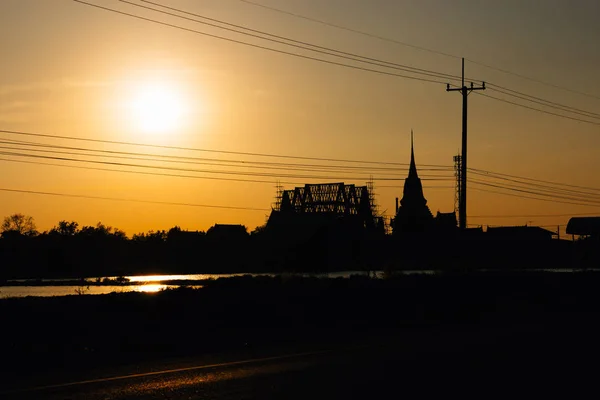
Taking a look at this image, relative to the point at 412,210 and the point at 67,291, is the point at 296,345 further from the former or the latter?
the point at 412,210

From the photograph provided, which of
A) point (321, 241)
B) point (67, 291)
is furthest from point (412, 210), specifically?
point (67, 291)

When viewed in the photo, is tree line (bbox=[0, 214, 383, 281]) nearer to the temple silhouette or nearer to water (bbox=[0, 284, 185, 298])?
the temple silhouette

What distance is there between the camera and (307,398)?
44.2ft

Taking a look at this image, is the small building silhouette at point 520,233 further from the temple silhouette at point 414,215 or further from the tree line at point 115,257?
the tree line at point 115,257

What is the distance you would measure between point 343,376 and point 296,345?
6.29 metres

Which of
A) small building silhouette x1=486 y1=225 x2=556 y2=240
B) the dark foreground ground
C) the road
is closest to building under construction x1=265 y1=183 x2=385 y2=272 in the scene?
small building silhouette x1=486 y1=225 x2=556 y2=240

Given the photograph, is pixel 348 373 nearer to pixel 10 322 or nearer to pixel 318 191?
pixel 10 322

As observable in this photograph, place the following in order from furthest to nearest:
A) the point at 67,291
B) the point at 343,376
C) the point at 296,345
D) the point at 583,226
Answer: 1. the point at 583,226
2. the point at 67,291
3. the point at 296,345
4. the point at 343,376

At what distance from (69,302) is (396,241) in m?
78.2

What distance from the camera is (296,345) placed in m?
21.9

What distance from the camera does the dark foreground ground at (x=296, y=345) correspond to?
14.8 meters

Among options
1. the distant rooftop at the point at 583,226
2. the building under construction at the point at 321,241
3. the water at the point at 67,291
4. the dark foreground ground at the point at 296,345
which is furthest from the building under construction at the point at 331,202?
the dark foreground ground at the point at 296,345

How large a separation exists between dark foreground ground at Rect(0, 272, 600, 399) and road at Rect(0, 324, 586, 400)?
34 mm

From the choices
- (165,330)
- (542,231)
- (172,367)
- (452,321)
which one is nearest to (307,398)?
(172,367)
